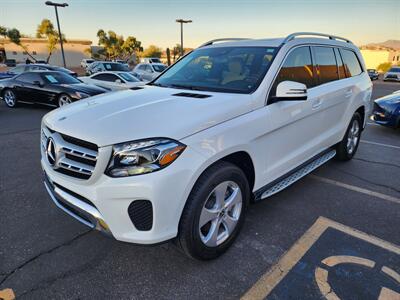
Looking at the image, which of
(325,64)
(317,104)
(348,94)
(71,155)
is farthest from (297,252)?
(348,94)

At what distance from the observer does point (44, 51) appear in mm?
57188

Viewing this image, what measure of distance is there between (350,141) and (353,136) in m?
0.13

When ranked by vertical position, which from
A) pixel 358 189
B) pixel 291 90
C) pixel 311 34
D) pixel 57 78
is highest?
pixel 311 34

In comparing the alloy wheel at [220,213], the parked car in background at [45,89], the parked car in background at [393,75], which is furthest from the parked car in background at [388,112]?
the parked car in background at [393,75]

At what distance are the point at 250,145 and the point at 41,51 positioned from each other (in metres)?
65.0

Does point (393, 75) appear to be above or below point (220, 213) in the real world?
below

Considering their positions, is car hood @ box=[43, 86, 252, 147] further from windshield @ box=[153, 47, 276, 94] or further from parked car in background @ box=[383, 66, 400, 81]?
parked car in background @ box=[383, 66, 400, 81]

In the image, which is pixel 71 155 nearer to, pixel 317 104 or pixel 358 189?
pixel 317 104

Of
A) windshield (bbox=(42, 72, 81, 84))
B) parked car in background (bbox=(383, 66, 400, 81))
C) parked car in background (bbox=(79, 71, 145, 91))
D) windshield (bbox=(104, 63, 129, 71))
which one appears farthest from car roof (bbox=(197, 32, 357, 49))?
parked car in background (bbox=(383, 66, 400, 81))

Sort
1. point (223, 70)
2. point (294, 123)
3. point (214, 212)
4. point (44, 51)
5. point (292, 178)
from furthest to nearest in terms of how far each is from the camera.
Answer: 1. point (44, 51)
2. point (292, 178)
3. point (223, 70)
4. point (294, 123)
5. point (214, 212)

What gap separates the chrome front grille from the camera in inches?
83.7

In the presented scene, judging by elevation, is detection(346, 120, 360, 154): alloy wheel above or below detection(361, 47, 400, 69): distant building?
above

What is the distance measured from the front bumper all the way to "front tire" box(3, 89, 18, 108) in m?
10.2

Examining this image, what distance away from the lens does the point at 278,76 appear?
9.85ft
